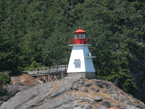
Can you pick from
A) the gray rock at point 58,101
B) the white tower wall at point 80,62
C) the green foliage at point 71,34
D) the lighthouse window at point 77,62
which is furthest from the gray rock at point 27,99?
the green foliage at point 71,34

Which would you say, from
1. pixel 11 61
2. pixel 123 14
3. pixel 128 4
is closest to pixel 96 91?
pixel 11 61

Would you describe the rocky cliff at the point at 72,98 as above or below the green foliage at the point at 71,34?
below

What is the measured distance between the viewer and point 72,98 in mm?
25125

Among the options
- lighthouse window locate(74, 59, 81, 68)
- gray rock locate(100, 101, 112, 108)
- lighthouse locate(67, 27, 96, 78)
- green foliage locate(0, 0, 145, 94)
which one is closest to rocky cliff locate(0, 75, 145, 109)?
gray rock locate(100, 101, 112, 108)

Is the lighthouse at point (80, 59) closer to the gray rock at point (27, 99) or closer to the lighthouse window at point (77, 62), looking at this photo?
the lighthouse window at point (77, 62)

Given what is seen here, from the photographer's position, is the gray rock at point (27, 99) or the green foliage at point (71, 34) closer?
the gray rock at point (27, 99)

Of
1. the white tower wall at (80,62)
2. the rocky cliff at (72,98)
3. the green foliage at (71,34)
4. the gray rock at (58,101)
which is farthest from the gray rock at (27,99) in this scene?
the green foliage at (71,34)

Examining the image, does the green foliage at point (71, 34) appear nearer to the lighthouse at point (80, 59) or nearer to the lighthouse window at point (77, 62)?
the lighthouse at point (80, 59)

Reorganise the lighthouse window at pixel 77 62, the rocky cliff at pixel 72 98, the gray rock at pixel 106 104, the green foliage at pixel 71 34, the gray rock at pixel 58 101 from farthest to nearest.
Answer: the green foliage at pixel 71 34
the lighthouse window at pixel 77 62
the gray rock at pixel 58 101
the rocky cliff at pixel 72 98
the gray rock at pixel 106 104

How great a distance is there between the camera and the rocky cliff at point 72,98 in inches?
949

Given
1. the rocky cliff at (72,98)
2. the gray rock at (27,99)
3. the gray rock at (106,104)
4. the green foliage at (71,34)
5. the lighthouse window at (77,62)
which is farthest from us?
the green foliage at (71,34)

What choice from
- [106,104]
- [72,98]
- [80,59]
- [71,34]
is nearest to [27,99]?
[72,98]

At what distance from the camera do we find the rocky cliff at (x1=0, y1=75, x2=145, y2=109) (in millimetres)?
24094

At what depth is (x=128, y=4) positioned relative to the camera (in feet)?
230
